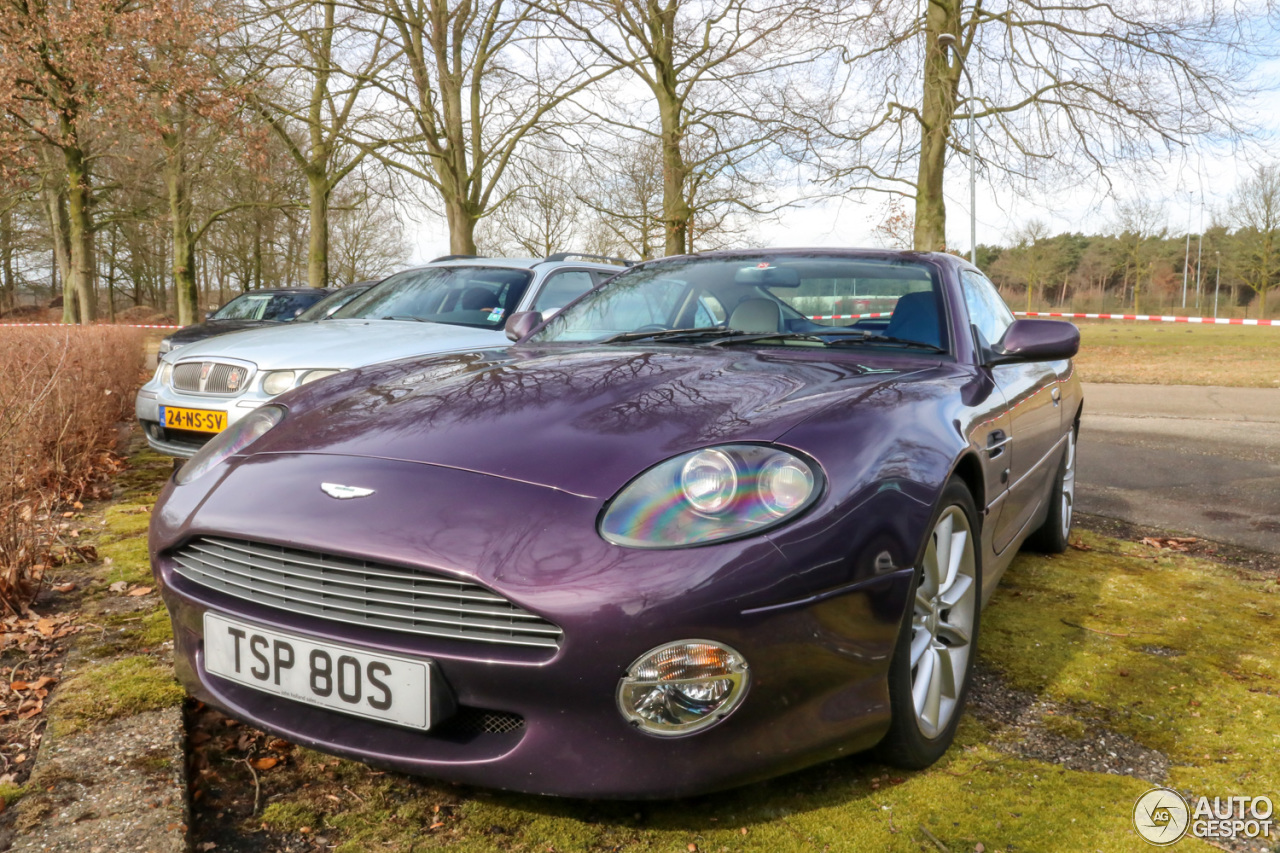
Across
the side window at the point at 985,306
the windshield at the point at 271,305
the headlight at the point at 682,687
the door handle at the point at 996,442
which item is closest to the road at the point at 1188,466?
the side window at the point at 985,306

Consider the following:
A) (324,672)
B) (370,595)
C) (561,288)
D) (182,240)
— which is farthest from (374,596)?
(182,240)

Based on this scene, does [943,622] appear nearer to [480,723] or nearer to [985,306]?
[480,723]

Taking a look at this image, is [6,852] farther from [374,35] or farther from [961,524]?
[374,35]

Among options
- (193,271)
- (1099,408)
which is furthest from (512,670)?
(193,271)

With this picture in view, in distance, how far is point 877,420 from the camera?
225 centimetres

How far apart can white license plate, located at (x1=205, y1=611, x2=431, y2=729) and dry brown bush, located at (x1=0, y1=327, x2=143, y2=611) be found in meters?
1.68

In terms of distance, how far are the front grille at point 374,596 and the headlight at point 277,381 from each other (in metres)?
3.27

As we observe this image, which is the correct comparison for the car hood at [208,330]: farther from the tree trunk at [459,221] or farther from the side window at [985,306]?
the tree trunk at [459,221]

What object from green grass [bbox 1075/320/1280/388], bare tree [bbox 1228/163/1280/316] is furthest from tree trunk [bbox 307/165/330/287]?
bare tree [bbox 1228/163/1280/316]

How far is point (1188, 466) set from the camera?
7.09 metres

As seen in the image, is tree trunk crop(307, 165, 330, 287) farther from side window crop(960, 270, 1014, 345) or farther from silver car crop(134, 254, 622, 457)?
side window crop(960, 270, 1014, 345)

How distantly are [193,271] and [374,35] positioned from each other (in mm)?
15907

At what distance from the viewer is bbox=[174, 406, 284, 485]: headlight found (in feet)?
8.02

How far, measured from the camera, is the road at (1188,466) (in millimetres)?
5383
